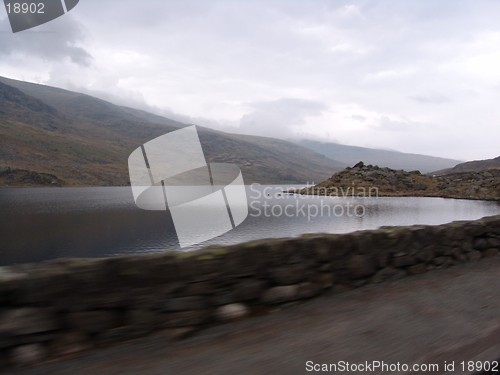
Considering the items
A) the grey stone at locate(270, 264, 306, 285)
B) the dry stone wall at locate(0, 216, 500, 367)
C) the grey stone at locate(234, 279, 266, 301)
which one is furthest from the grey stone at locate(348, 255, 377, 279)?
the grey stone at locate(234, 279, 266, 301)

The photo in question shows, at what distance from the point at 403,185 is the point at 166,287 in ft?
428

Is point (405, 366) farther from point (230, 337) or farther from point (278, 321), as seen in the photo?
point (230, 337)

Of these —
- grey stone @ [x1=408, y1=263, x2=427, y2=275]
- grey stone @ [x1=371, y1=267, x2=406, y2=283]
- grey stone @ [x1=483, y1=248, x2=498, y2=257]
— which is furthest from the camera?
grey stone @ [x1=483, y1=248, x2=498, y2=257]

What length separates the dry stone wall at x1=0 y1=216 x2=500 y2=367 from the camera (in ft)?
12.6

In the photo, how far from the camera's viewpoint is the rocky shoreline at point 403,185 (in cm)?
10850

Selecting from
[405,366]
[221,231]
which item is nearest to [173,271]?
[405,366]

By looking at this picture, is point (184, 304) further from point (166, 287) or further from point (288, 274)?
point (288, 274)

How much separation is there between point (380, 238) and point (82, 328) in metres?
5.22

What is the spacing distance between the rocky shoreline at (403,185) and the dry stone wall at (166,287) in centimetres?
11011

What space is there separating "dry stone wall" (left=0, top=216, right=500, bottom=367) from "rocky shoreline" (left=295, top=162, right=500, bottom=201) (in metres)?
110

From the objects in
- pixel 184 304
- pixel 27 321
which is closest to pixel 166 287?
pixel 184 304

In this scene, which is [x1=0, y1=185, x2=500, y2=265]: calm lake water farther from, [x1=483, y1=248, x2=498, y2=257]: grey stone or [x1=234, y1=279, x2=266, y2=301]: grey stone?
[x1=234, y1=279, x2=266, y2=301]: grey stone

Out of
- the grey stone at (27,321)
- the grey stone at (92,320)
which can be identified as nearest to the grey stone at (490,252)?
the grey stone at (92,320)

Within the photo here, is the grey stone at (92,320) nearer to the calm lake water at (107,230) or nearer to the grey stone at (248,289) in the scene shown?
the grey stone at (248,289)
